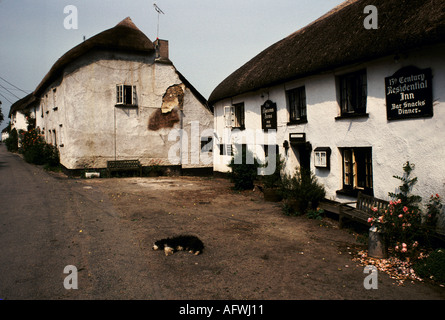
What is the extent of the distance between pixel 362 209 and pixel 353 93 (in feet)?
10.4

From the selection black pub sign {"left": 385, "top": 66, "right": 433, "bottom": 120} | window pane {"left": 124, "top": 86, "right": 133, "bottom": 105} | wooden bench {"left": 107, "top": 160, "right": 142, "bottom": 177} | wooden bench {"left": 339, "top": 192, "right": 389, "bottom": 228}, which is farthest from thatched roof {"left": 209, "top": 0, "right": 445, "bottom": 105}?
wooden bench {"left": 107, "top": 160, "right": 142, "bottom": 177}

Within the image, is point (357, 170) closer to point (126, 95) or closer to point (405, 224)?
point (405, 224)

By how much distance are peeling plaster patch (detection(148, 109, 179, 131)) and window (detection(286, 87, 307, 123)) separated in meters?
8.65

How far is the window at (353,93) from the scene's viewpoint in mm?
8031

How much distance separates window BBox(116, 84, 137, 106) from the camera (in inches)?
648

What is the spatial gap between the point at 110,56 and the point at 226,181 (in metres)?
9.10

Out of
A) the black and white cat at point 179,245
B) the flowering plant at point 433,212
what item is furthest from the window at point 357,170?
the black and white cat at point 179,245

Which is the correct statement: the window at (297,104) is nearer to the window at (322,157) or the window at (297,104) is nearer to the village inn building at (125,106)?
the window at (322,157)

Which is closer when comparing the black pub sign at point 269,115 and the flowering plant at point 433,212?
the flowering plant at point 433,212

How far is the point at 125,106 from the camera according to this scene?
16.6m

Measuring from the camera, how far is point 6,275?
183 inches

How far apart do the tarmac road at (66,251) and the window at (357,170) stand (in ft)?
18.9

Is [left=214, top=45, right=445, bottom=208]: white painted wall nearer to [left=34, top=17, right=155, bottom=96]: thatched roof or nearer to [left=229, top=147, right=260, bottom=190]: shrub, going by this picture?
[left=229, top=147, right=260, bottom=190]: shrub

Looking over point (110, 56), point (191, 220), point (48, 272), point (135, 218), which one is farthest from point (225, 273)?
point (110, 56)
